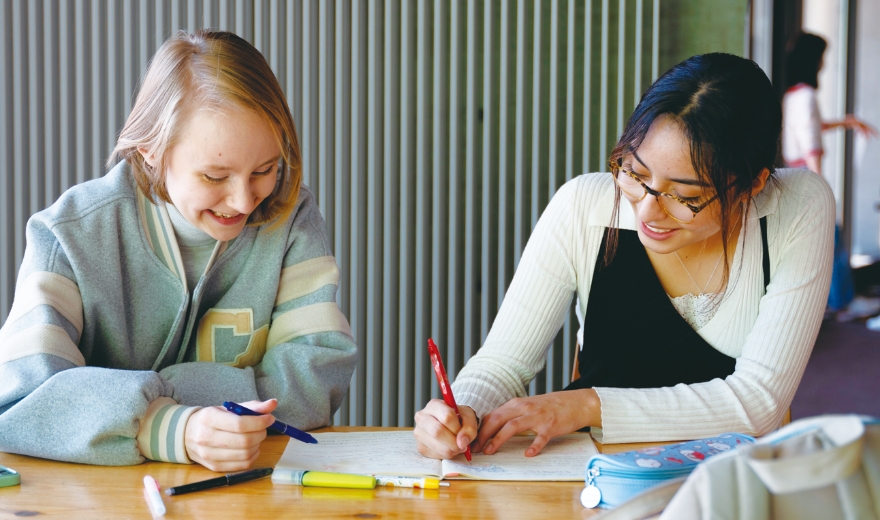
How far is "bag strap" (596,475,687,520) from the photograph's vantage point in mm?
562

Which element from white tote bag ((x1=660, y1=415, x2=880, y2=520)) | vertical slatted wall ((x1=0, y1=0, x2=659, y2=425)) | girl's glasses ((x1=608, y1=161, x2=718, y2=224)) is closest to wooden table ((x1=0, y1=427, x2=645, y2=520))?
white tote bag ((x1=660, y1=415, x2=880, y2=520))

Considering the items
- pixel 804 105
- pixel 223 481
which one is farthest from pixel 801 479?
pixel 804 105

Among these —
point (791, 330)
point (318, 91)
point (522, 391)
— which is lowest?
point (522, 391)

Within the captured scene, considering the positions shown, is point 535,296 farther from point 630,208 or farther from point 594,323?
point 630,208

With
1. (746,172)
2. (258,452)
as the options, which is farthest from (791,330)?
(258,452)

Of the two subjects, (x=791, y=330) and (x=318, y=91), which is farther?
(x=318, y=91)

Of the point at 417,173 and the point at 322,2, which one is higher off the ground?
the point at 322,2

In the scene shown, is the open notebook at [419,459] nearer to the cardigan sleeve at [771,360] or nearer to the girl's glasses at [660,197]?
the cardigan sleeve at [771,360]

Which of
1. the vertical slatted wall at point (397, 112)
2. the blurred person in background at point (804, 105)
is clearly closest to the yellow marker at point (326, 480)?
the vertical slatted wall at point (397, 112)

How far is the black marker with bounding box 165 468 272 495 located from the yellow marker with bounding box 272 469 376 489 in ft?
0.08

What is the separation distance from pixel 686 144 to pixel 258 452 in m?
0.77

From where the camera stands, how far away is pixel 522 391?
1429 mm

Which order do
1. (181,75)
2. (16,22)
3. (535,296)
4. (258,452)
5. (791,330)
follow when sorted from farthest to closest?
(16,22) → (535,296) → (791,330) → (181,75) → (258,452)

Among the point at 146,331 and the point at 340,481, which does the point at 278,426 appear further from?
the point at 146,331
